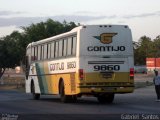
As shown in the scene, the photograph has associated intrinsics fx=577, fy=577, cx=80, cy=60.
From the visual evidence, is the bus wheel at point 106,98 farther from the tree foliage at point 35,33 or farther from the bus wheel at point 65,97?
the tree foliage at point 35,33

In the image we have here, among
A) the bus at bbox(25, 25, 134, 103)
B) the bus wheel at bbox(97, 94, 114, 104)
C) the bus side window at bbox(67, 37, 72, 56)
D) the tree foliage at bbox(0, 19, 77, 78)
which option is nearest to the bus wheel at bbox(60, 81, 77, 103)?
the bus at bbox(25, 25, 134, 103)

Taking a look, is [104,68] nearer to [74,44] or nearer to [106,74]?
[106,74]

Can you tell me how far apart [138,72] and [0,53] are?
48234 mm

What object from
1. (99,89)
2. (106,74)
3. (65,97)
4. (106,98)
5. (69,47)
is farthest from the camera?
(106,98)

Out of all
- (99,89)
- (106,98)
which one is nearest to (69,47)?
(99,89)

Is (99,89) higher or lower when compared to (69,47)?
lower

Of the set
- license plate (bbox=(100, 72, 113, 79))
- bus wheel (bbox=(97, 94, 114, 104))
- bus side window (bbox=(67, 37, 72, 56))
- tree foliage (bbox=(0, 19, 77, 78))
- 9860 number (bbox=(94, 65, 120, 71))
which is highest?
tree foliage (bbox=(0, 19, 77, 78))

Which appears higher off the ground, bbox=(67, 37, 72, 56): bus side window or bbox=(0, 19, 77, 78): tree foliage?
bbox=(0, 19, 77, 78): tree foliage

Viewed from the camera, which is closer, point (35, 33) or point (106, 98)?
point (106, 98)

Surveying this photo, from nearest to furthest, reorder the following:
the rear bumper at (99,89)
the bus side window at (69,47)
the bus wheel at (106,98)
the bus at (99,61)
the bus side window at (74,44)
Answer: the rear bumper at (99,89) < the bus at (99,61) < the bus side window at (74,44) < the bus side window at (69,47) < the bus wheel at (106,98)

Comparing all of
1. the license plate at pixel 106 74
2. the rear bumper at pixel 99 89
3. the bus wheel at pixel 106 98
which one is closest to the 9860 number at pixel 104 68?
the license plate at pixel 106 74

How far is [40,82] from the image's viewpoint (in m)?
33.1

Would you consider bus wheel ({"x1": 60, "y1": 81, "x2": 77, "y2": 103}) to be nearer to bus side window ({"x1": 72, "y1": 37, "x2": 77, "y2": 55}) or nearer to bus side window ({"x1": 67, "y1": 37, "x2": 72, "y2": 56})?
bus side window ({"x1": 67, "y1": 37, "x2": 72, "y2": 56})

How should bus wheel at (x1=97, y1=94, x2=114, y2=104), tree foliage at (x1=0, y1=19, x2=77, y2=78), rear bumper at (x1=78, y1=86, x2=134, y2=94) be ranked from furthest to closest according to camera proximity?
tree foliage at (x1=0, y1=19, x2=77, y2=78) → bus wheel at (x1=97, y1=94, x2=114, y2=104) → rear bumper at (x1=78, y1=86, x2=134, y2=94)
